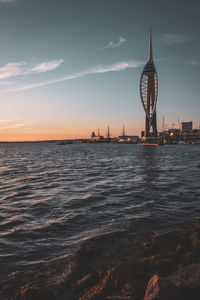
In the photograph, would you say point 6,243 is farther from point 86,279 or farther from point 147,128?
point 147,128

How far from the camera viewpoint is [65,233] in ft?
20.8

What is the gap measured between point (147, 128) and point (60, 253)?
13610 centimetres

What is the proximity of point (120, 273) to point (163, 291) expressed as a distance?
122 centimetres

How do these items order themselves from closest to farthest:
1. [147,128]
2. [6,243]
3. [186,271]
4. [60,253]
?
1. [186,271]
2. [60,253]
3. [6,243]
4. [147,128]

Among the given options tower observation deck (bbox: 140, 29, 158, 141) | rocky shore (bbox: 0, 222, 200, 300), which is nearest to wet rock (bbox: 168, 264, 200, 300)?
rocky shore (bbox: 0, 222, 200, 300)

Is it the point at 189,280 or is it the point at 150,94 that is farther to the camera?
the point at 150,94

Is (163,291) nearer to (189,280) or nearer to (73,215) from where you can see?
(189,280)

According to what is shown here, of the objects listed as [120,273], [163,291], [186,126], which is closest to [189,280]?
[163,291]

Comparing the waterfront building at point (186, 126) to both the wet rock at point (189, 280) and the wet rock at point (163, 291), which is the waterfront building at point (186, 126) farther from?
the wet rock at point (163, 291)

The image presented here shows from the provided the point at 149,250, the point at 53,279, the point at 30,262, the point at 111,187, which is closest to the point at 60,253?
the point at 30,262

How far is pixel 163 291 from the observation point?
2.76 meters

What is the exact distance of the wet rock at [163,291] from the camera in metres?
2.73

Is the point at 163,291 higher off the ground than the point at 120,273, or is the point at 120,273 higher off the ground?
the point at 163,291

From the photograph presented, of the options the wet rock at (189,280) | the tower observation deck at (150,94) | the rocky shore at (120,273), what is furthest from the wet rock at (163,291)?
the tower observation deck at (150,94)
